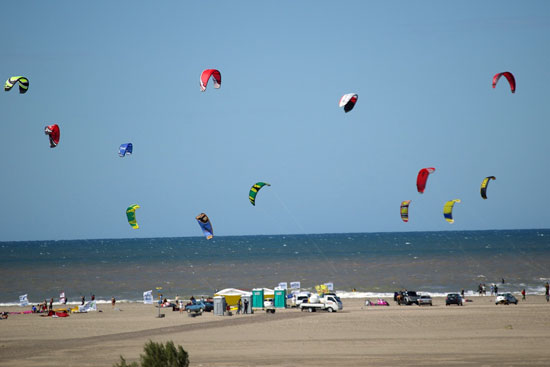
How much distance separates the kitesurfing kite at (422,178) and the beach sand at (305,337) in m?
5.90

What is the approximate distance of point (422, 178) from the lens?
120 ft

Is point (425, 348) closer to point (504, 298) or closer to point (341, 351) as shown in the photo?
point (341, 351)

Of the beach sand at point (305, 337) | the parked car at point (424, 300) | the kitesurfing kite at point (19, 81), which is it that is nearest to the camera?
the beach sand at point (305, 337)

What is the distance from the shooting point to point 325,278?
77.4 m

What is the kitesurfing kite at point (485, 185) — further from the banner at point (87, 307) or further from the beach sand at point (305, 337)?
the banner at point (87, 307)

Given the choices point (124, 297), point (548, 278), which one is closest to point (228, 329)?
point (124, 297)

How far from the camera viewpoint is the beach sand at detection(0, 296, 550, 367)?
65.5 ft

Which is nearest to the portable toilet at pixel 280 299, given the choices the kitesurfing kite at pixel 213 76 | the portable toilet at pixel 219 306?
the portable toilet at pixel 219 306

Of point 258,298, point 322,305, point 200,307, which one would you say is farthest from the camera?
point 258,298

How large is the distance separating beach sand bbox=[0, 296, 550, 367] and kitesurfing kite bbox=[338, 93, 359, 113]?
9169mm

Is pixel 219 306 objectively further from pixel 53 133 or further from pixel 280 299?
pixel 53 133

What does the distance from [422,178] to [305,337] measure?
14207 mm

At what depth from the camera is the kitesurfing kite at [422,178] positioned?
36125mm

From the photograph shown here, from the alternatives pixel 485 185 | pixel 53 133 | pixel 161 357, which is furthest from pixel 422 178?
pixel 161 357
